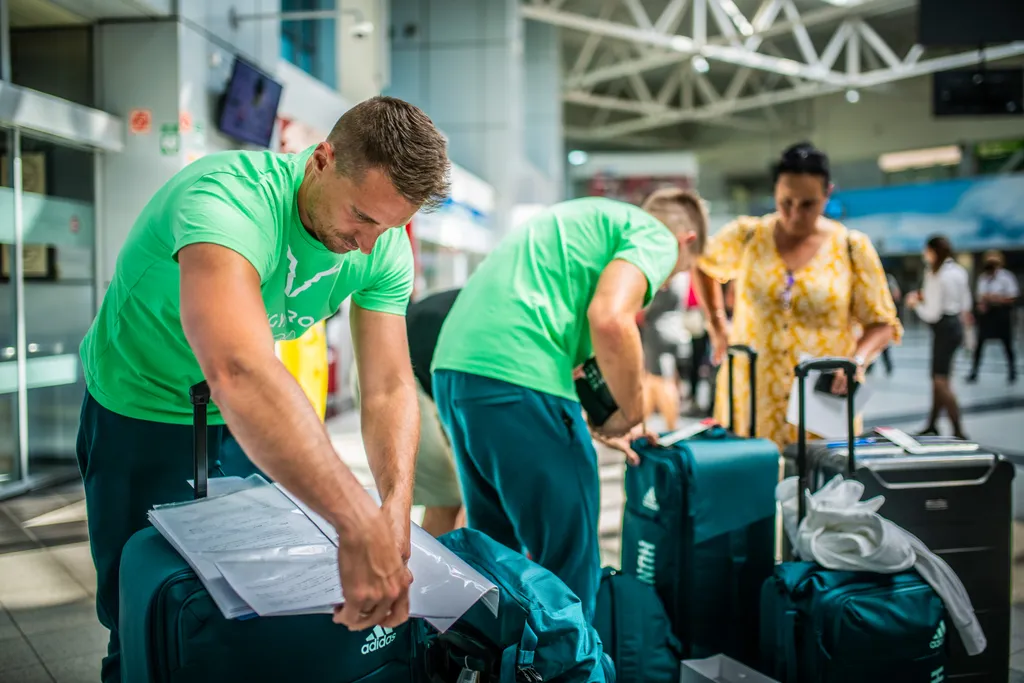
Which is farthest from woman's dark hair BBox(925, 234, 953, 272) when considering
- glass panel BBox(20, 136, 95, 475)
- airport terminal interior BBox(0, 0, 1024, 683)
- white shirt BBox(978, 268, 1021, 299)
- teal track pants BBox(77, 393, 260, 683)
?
teal track pants BBox(77, 393, 260, 683)

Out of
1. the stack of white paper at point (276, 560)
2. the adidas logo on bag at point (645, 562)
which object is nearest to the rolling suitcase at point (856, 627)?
the adidas logo on bag at point (645, 562)

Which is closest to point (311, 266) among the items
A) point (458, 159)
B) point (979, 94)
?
point (979, 94)

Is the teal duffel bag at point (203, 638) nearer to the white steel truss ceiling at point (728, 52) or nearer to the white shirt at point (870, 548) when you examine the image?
the white shirt at point (870, 548)

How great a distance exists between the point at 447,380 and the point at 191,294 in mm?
1086

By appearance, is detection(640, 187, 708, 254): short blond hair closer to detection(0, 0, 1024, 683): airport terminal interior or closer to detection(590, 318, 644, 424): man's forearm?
detection(0, 0, 1024, 683): airport terminal interior

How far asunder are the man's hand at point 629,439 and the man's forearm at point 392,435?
2.77 ft

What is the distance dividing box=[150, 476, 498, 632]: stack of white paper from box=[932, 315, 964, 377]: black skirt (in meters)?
6.19

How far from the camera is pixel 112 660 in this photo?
1.53 meters

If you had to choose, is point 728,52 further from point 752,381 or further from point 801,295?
point 752,381

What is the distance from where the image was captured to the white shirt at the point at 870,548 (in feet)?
6.67

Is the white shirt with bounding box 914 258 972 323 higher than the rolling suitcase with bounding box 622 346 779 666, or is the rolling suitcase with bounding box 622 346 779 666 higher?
the white shirt with bounding box 914 258 972 323

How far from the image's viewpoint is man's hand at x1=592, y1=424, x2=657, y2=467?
230cm

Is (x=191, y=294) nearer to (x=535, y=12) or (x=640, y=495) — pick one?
(x=640, y=495)

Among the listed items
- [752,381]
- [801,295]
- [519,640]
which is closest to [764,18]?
[801,295]
